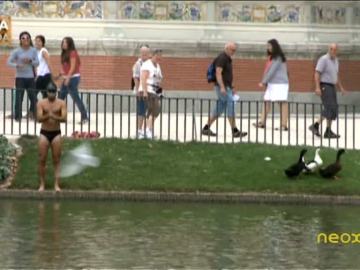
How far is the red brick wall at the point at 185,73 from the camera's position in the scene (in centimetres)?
2777

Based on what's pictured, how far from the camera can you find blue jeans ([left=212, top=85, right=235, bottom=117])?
21016 millimetres

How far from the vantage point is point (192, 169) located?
1762 centimetres

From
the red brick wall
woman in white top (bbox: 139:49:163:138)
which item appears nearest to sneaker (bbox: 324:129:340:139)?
woman in white top (bbox: 139:49:163:138)

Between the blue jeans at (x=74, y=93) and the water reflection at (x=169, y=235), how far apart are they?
18.6 ft

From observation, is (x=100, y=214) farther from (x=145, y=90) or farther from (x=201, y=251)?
(x=145, y=90)

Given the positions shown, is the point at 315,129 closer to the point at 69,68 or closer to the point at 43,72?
the point at 69,68

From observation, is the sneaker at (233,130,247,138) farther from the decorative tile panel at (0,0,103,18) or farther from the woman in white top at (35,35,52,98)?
the decorative tile panel at (0,0,103,18)

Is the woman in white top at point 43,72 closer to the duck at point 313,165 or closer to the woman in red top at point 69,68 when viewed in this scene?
the woman in red top at point 69,68

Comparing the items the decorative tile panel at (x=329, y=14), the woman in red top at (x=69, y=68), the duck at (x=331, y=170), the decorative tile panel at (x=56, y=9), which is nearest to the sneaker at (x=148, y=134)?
the woman in red top at (x=69, y=68)

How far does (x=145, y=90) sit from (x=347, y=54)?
30.6 feet

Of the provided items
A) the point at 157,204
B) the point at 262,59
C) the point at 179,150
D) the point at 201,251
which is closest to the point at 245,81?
the point at 262,59

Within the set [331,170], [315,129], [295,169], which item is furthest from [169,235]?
[315,129]

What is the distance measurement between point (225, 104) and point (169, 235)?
803 centimetres

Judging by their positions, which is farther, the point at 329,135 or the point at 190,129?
the point at 190,129
